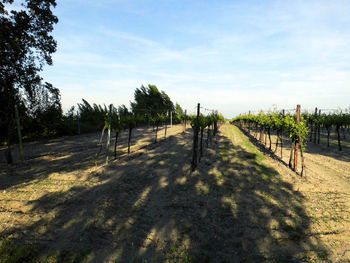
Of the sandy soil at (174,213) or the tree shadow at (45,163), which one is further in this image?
the tree shadow at (45,163)

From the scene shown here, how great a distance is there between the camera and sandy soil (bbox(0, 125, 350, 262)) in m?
4.28

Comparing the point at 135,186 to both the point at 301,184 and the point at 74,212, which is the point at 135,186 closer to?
the point at 74,212

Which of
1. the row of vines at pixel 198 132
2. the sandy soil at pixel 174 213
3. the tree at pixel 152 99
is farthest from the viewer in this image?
the tree at pixel 152 99

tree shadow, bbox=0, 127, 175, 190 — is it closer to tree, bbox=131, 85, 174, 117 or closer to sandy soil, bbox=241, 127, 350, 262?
sandy soil, bbox=241, 127, 350, 262

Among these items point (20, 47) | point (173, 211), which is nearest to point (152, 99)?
point (20, 47)

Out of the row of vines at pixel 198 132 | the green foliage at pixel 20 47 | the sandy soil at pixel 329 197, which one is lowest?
the sandy soil at pixel 329 197

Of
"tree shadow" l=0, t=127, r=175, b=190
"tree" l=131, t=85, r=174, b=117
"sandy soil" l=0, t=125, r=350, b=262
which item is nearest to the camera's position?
"sandy soil" l=0, t=125, r=350, b=262

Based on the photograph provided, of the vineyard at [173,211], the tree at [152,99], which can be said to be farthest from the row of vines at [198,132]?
the tree at [152,99]

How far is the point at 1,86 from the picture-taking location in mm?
11758

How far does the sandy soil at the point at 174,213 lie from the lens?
4.28 m

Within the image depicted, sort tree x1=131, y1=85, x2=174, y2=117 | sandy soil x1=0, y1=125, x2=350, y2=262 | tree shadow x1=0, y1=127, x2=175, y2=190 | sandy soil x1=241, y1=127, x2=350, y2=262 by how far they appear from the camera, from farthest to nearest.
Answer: tree x1=131, y1=85, x2=174, y2=117, tree shadow x1=0, y1=127, x2=175, y2=190, sandy soil x1=241, y1=127, x2=350, y2=262, sandy soil x1=0, y1=125, x2=350, y2=262

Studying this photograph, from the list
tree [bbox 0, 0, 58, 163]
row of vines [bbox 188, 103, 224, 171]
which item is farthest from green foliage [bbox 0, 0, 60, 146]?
row of vines [bbox 188, 103, 224, 171]

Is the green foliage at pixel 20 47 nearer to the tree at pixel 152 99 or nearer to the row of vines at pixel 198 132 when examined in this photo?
the row of vines at pixel 198 132

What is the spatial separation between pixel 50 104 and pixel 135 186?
1745 centimetres
